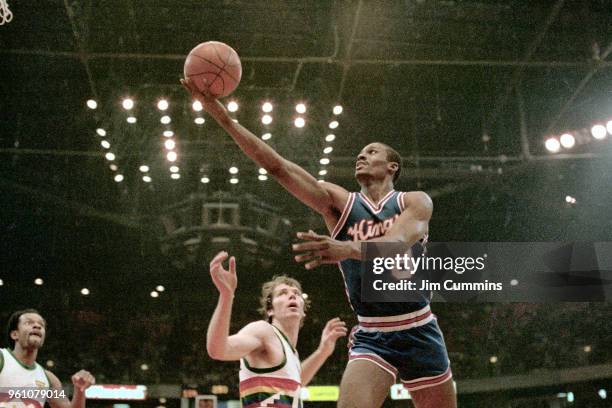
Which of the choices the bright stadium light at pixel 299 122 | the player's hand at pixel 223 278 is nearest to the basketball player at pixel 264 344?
the player's hand at pixel 223 278

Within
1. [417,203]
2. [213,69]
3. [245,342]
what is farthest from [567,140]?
[245,342]

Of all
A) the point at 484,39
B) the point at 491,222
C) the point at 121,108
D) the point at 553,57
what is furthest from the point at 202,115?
the point at 491,222

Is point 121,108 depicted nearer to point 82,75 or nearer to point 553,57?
Result: point 82,75

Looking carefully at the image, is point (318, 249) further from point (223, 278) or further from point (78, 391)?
point (78, 391)

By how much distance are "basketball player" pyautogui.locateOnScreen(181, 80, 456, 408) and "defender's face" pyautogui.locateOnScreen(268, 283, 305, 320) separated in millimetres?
652

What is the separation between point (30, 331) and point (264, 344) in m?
2.54

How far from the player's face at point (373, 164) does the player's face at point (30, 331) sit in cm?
305

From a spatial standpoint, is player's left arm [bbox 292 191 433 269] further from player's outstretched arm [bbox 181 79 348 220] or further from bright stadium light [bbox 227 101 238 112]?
bright stadium light [bbox 227 101 238 112]

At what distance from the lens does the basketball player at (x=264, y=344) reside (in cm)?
344

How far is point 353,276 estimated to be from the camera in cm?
371

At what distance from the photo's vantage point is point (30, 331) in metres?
5.57

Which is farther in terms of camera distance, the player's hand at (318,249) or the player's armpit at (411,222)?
the player's armpit at (411,222)

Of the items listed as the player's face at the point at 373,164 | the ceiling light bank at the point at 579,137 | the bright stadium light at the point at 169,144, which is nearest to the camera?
the player's face at the point at 373,164

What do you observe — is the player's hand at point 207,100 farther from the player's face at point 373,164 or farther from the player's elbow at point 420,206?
the player's elbow at point 420,206
